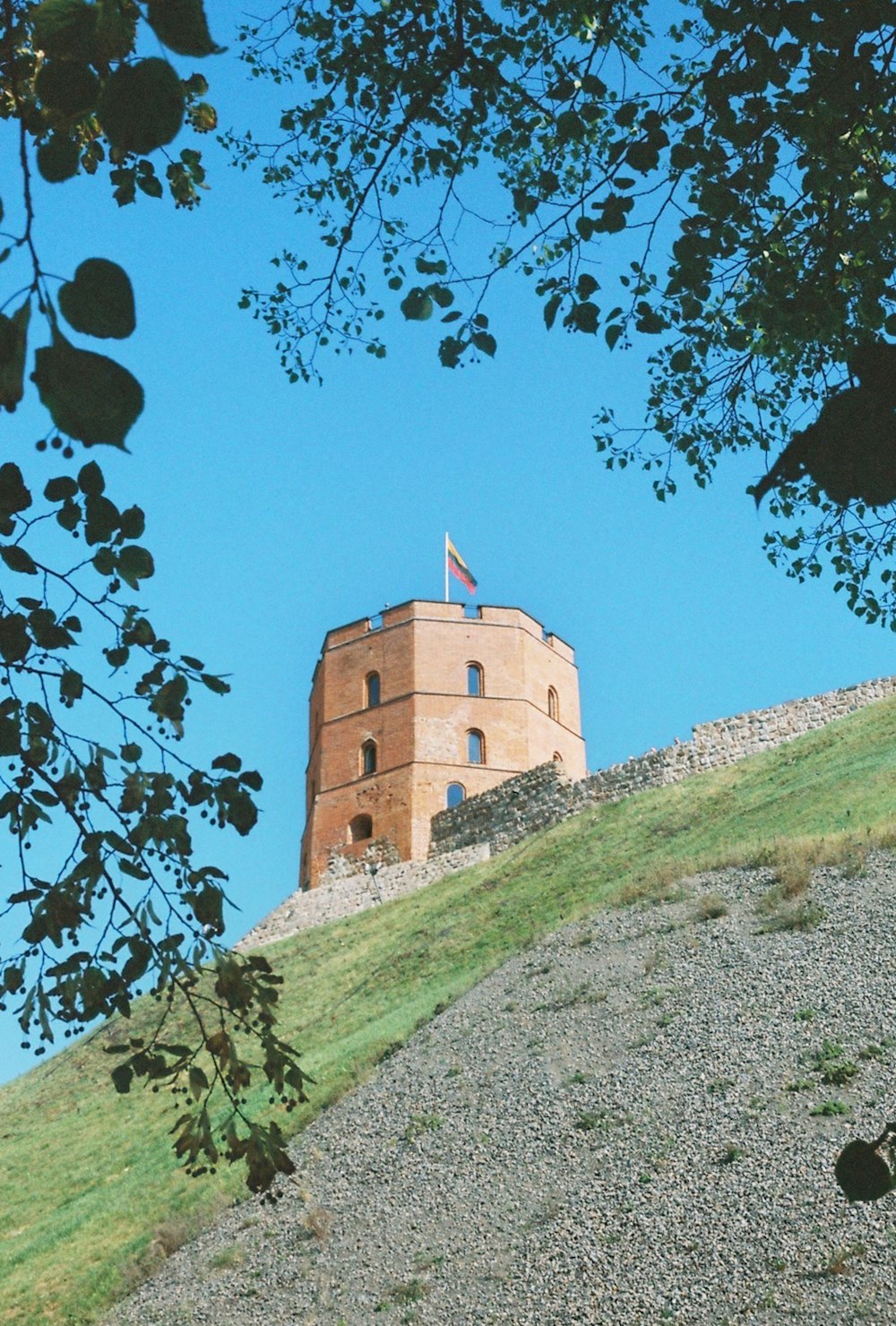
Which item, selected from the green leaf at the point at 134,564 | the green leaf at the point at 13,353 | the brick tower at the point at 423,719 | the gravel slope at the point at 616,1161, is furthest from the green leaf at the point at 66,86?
the brick tower at the point at 423,719

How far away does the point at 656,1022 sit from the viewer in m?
13.1

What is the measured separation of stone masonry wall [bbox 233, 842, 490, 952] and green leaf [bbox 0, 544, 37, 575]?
1175 inches

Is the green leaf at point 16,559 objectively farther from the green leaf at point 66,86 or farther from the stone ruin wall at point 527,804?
the stone ruin wall at point 527,804

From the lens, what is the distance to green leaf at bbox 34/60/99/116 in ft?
5.94

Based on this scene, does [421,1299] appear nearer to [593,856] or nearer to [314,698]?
Result: [593,856]

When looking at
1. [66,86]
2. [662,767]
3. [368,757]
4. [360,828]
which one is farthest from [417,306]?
[368,757]

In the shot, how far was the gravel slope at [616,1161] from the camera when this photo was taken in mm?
8797

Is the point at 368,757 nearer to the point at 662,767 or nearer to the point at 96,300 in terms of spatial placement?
the point at 662,767

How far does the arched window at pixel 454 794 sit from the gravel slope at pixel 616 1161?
24.0 m

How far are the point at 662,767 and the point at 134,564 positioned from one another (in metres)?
27.0

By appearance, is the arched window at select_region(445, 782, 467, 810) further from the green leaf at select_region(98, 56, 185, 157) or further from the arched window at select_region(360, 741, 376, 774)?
the green leaf at select_region(98, 56, 185, 157)

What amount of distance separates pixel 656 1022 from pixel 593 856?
39.2 feet

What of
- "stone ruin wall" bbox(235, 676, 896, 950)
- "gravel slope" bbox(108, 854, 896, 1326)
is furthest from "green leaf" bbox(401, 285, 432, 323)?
"stone ruin wall" bbox(235, 676, 896, 950)

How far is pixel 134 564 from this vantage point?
3529 mm
